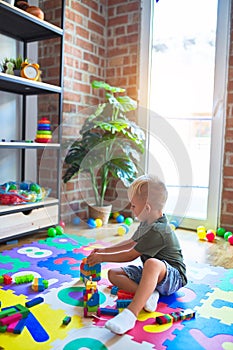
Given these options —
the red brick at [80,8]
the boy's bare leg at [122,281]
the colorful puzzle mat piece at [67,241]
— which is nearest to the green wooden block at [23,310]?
the boy's bare leg at [122,281]

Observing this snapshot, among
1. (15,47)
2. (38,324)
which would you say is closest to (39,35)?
(15,47)

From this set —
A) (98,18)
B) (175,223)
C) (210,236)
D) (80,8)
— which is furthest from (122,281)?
(98,18)

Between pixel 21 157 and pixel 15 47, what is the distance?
75 centimetres

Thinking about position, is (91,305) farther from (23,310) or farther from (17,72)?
(17,72)

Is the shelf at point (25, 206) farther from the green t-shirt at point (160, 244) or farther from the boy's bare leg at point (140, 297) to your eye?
the boy's bare leg at point (140, 297)

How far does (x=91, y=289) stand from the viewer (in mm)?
1274

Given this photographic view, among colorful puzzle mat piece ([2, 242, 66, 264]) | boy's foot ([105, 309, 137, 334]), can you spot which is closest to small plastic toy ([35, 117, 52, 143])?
colorful puzzle mat piece ([2, 242, 66, 264])

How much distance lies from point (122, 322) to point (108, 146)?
1.51 m

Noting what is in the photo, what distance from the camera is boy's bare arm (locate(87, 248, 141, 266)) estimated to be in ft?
4.51

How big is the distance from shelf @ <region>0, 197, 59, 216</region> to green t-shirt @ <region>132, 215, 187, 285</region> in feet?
2.97

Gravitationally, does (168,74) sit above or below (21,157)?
above

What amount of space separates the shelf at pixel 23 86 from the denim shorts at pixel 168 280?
1225mm

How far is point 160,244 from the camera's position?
1.33 metres

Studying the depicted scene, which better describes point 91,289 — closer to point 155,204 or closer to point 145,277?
point 145,277
